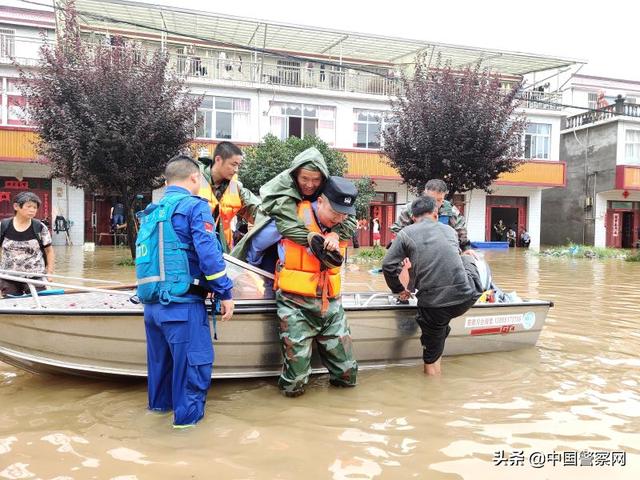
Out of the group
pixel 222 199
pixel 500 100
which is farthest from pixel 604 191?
pixel 222 199

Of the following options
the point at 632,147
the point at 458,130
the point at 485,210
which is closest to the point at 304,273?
the point at 458,130

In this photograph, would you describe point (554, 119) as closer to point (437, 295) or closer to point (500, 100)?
point (500, 100)

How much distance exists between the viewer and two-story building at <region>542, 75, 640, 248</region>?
26.5m

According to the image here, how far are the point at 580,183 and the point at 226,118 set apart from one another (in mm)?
19227

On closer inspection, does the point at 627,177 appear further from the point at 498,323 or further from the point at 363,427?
the point at 363,427

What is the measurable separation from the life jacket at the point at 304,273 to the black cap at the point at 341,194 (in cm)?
25

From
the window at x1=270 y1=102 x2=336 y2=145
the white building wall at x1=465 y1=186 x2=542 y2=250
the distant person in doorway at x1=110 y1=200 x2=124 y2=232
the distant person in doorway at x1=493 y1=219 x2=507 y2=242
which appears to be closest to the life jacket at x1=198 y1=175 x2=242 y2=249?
the window at x1=270 y1=102 x2=336 y2=145

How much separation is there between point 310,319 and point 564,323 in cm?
444

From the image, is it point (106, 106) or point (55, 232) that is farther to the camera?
point (55, 232)

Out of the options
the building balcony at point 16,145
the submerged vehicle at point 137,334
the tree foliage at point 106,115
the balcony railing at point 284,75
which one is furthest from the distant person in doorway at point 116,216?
the submerged vehicle at point 137,334

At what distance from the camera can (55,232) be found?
68.5ft

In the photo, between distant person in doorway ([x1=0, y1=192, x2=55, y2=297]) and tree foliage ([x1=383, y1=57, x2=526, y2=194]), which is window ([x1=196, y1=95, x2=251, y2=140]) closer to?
tree foliage ([x1=383, y1=57, x2=526, y2=194])

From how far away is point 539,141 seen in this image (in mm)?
26219

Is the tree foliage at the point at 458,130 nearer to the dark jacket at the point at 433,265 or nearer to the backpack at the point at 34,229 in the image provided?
the dark jacket at the point at 433,265
